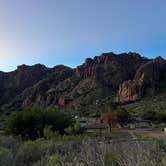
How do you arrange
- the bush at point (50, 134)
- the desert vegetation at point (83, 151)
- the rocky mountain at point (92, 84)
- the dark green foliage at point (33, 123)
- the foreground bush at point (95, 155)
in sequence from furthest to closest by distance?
the rocky mountain at point (92, 84) < the dark green foliage at point (33, 123) < the bush at point (50, 134) < the desert vegetation at point (83, 151) < the foreground bush at point (95, 155)

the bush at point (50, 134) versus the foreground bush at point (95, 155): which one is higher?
the bush at point (50, 134)

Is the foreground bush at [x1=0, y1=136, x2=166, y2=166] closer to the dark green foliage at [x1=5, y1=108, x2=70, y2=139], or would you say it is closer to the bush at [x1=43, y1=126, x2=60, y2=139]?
the bush at [x1=43, y1=126, x2=60, y2=139]

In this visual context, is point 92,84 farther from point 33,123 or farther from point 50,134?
point 50,134

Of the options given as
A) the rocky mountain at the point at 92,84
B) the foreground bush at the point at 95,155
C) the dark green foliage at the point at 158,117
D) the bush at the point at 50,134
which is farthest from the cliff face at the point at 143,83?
the foreground bush at the point at 95,155

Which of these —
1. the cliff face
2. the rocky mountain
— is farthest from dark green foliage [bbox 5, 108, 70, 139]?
the cliff face

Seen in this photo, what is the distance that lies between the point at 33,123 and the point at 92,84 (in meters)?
97.6

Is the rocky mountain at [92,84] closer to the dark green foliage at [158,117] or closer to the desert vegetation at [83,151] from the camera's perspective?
the dark green foliage at [158,117]

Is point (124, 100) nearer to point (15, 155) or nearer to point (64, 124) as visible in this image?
point (64, 124)

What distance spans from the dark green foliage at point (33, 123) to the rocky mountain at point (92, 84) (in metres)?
72.5

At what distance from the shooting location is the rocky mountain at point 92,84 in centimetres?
12006

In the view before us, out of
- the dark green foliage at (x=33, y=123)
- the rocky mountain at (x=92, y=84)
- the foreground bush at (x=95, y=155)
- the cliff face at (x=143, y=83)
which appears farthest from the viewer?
the rocky mountain at (x=92, y=84)

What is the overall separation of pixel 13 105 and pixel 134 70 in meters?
65.6

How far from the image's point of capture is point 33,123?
1182 inches

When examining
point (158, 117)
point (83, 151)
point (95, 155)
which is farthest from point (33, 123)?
point (158, 117)
